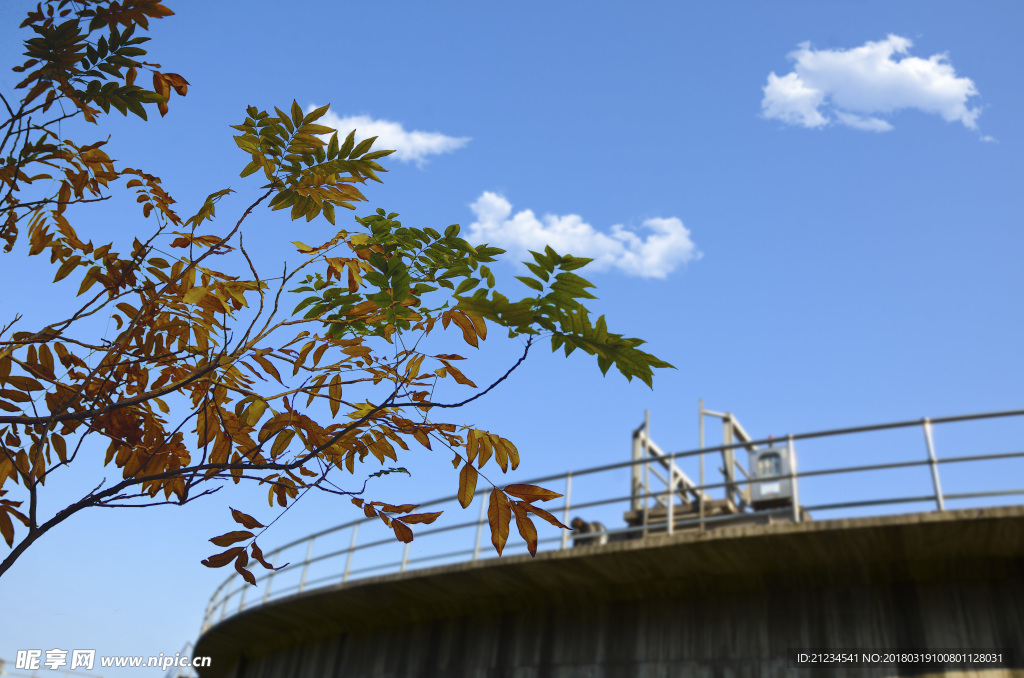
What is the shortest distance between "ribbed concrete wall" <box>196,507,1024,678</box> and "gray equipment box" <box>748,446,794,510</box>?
14.1 ft

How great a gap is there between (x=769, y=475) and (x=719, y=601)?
5328 millimetres

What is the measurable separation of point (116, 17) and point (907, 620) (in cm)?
881

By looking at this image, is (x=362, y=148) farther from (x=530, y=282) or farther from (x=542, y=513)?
(x=542, y=513)

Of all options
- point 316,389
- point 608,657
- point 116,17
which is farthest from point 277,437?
point 608,657

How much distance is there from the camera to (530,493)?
8.39 ft

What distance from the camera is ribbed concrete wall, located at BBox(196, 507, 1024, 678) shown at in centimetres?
780

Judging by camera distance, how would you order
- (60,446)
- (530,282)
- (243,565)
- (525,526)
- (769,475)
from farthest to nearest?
(769,475)
(60,446)
(243,565)
(525,526)
(530,282)

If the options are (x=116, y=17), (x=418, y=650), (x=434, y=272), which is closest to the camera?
(x=116, y=17)

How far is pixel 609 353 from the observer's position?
2.39 m

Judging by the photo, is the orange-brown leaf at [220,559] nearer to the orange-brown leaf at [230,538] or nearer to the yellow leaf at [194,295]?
the orange-brown leaf at [230,538]

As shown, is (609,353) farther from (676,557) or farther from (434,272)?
(676,557)

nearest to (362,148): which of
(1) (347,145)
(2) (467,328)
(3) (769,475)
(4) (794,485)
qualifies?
(1) (347,145)

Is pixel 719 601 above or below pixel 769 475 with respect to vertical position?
below

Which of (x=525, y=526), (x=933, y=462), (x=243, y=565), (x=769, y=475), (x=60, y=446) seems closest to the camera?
(x=525, y=526)
